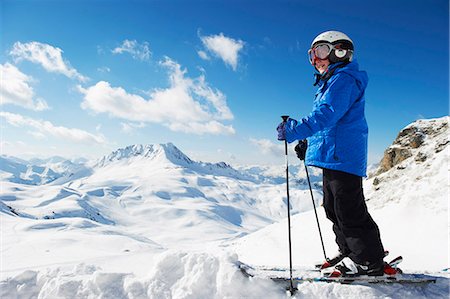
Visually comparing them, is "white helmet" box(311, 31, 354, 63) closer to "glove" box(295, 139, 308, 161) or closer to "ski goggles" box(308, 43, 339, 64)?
"ski goggles" box(308, 43, 339, 64)

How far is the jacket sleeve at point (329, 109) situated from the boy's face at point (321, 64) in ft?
1.63

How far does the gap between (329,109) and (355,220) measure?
1.41 metres

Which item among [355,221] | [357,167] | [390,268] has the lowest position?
[390,268]

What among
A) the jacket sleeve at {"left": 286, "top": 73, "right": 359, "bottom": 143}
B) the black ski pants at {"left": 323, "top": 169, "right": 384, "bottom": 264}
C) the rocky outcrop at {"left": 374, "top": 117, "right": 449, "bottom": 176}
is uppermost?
the rocky outcrop at {"left": 374, "top": 117, "right": 449, "bottom": 176}

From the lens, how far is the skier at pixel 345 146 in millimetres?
3822

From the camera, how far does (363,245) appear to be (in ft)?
12.5

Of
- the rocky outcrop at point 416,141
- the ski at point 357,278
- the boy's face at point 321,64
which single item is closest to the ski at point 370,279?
the ski at point 357,278

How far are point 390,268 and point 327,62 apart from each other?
279 centimetres

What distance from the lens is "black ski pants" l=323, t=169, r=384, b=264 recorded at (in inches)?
150

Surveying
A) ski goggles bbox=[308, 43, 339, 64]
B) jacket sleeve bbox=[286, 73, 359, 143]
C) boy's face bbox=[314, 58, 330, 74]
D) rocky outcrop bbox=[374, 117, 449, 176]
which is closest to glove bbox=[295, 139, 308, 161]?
jacket sleeve bbox=[286, 73, 359, 143]

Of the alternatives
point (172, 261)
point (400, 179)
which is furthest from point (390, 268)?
point (400, 179)

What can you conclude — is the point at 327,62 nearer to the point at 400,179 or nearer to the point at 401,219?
the point at 401,219

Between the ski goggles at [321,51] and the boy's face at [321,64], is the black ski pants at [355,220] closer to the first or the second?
the boy's face at [321,64]

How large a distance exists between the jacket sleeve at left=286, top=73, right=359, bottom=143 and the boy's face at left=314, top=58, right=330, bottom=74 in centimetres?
50
